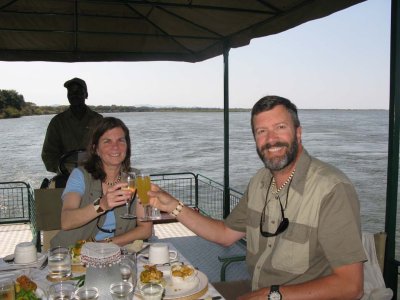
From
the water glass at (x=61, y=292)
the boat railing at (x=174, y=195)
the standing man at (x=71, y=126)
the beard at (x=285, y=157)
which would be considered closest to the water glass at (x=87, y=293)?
the water glass at (x=61, y=292)

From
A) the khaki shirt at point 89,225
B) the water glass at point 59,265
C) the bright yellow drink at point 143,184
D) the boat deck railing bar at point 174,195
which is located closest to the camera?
the water glass at point 59,265

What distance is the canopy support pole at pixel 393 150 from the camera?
274cm

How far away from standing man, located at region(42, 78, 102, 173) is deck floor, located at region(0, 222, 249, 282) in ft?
5.55

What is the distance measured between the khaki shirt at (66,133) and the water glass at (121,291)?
3.54 metres

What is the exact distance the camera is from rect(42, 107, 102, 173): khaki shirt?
500 centimetres

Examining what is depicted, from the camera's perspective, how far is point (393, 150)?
2.82 m

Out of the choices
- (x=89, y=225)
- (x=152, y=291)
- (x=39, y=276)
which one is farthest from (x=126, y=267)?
(x=89, y=225)

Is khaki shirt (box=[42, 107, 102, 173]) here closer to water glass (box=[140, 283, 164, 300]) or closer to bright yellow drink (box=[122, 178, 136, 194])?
bright yellow drink (box=[122, 178, 136, 194])

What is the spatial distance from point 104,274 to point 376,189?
29.3 m

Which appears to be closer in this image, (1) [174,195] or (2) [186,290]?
(2) [186,290]

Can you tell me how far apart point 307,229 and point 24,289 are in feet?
4.70

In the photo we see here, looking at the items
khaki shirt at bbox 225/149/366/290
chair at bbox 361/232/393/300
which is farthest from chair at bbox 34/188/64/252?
chair at bbox 361/232/393/300

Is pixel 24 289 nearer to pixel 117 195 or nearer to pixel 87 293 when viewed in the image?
pixel 87 293

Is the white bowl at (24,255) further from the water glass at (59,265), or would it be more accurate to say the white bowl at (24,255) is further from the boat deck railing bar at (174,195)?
the boat deck railing bar at (174,195)
